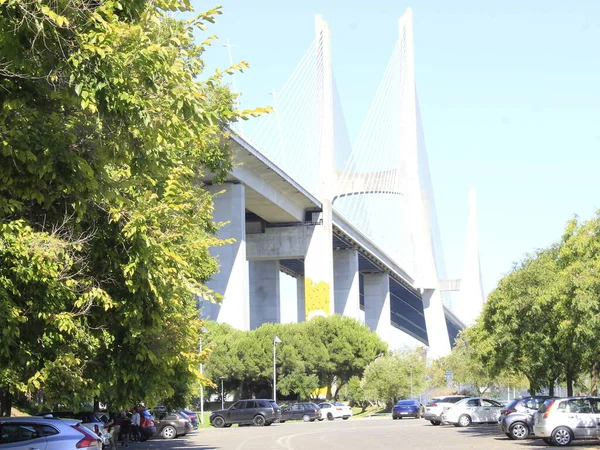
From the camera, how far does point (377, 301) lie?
101 metres

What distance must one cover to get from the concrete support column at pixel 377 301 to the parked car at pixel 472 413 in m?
57.8

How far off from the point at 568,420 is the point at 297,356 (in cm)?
4879

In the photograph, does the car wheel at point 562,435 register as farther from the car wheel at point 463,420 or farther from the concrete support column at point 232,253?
the concrete support column at point 232,253

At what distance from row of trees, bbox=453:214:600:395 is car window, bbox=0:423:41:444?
559 inches

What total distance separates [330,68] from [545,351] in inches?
1822

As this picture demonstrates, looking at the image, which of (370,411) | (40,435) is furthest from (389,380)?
(40,435)

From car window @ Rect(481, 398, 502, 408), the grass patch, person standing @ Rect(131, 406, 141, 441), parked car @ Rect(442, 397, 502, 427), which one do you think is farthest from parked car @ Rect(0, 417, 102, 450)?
the grass patch

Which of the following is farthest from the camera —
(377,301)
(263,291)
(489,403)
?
(377,301)

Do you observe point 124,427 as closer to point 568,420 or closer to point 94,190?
point 568,420

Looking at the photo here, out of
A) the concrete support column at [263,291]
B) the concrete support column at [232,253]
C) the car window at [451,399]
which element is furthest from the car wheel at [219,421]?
the concrete support column at [263,291]

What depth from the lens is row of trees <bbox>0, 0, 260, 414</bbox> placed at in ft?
29.1

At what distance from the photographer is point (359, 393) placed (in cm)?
7462

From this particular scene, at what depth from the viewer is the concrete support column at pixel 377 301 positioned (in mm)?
100188

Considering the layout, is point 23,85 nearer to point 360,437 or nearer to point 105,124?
point 105,124
